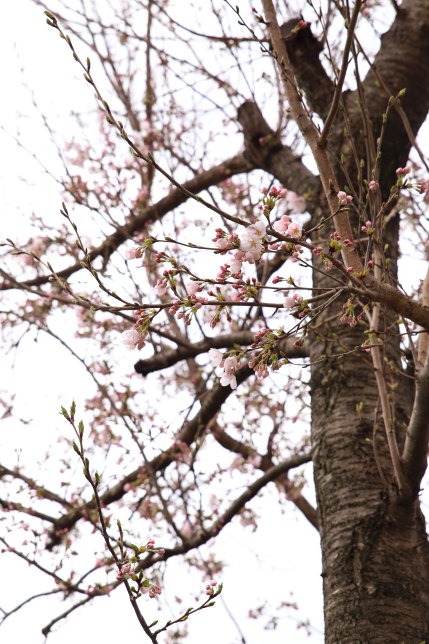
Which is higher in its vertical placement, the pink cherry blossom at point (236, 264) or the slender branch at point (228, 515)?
the slender branch at point (228, 515)

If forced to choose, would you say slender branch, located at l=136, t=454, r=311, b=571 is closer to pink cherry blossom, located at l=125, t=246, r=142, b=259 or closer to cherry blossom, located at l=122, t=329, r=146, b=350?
cherry blossom, located at l=122, t=329, r=146, b=350

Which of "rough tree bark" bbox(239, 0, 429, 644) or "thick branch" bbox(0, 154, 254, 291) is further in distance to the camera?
"thick branch" bbox(0, 154, 254, 291)

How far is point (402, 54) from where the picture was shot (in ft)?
12.3

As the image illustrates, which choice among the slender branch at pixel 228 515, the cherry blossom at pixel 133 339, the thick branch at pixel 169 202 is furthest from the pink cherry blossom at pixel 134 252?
the thick branch at pixel 169 202

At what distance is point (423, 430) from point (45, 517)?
108 inches

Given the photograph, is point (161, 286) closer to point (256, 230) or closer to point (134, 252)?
point (134, 252)

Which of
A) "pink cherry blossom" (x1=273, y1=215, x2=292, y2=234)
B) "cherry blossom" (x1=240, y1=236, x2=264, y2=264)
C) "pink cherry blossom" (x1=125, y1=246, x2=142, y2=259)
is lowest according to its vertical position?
"cherry blossom" (x1=240, y1=236, x2=264, y2=264)

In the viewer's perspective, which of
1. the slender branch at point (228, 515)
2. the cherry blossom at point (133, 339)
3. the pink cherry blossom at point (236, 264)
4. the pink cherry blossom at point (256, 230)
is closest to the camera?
the pink cherry blossom at point (256, 230)

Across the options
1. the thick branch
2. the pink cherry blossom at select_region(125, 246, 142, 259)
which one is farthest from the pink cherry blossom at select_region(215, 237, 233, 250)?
the thick branch

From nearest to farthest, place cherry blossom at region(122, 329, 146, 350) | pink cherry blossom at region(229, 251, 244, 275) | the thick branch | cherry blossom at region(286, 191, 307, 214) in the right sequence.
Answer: pink cherry blossom at region(229, 251, 244, 275), cherry blossom at region(122, 329, 146, 350), cherry blossom at region(286, 191, 307, 214), the thick branch

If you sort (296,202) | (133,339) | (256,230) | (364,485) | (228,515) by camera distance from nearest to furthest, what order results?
(256,230), (133,339), (364,485), (228,515), (296,202)

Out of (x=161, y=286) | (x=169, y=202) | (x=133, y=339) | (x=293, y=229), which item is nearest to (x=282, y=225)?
(x=293, y=229)

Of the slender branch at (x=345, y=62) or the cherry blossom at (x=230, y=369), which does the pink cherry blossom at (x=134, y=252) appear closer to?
the cherry blossom at (x=230, y=369)

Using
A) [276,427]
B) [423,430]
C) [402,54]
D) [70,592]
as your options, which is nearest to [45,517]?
[70,592]
